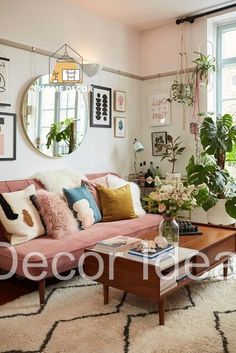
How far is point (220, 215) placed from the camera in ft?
13.3

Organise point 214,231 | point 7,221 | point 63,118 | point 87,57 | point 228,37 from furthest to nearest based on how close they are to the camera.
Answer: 1. point 228,37
2. point 87,57
3. point 63,118
4. point 214,231
5. point 7,221

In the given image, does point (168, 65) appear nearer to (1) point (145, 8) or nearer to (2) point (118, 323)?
(1) point (145, 8)

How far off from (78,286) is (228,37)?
350 cm

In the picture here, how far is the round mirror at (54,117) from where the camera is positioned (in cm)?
358

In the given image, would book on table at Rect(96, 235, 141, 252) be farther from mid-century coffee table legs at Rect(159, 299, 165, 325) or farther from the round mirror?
the round mirror

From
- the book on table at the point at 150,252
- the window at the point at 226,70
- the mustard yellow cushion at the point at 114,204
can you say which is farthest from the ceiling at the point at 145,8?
the book on table at the point at 150,252

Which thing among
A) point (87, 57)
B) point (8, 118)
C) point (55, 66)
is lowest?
point (8, 118)

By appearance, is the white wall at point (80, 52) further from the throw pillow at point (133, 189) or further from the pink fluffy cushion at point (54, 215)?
the pink fluffy cushion at point (54, 215)

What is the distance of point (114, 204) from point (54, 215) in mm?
795

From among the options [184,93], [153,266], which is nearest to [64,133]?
→ [184,93]

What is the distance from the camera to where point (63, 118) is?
12.6 ft

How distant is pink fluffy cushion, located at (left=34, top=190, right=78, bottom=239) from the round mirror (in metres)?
0.79

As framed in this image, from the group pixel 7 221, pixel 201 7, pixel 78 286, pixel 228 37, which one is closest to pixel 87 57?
pixel 201 7

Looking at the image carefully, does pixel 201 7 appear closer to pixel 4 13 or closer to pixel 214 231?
pixel 4 13
